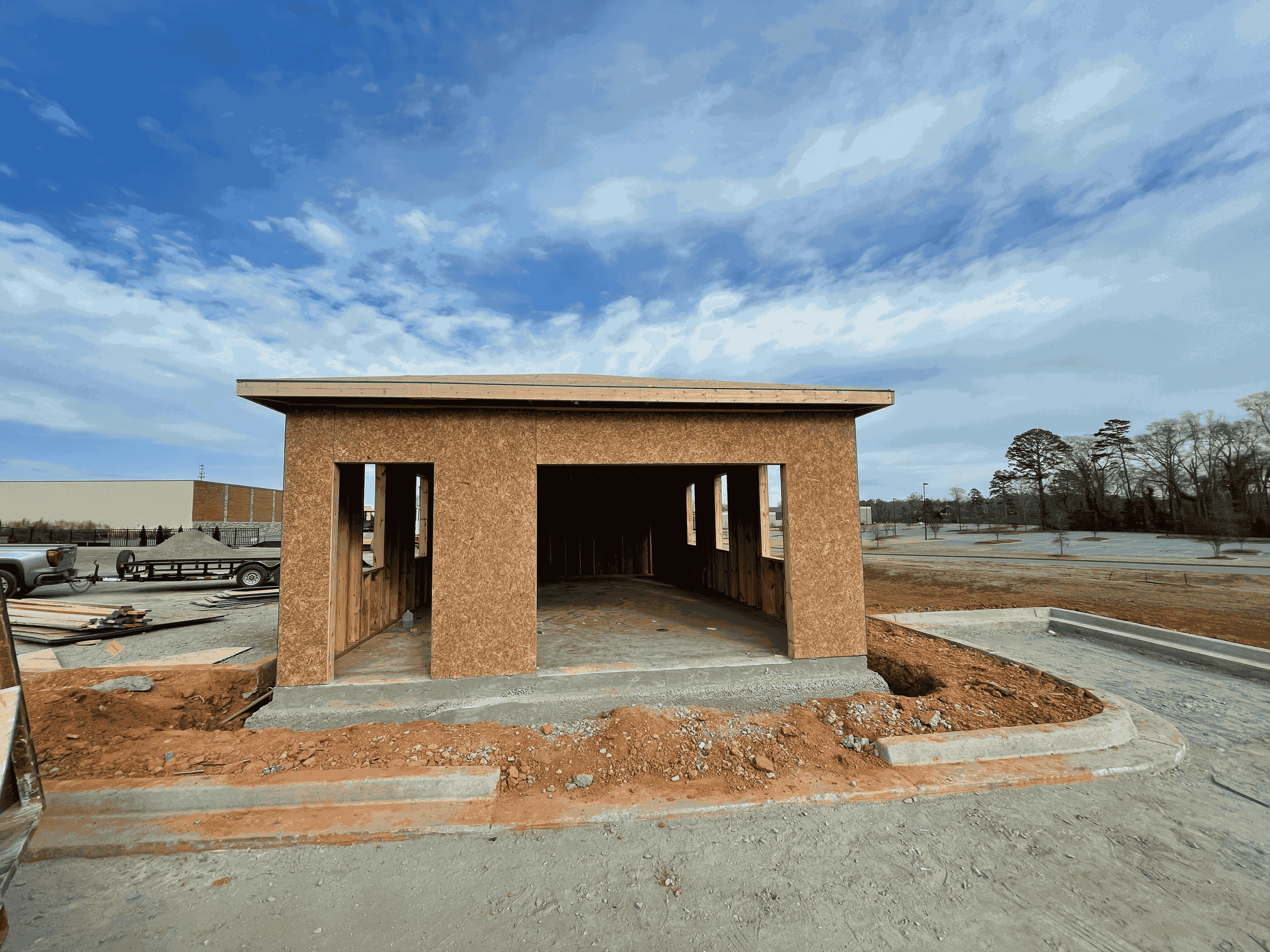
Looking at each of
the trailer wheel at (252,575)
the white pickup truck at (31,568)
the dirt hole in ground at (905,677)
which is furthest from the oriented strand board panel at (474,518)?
the white pickup truck at (31,568)

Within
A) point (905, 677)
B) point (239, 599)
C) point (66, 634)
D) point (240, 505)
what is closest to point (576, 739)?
point (905, 677)

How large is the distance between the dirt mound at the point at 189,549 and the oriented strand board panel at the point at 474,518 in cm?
1304

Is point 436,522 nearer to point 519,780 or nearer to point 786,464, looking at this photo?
point 519,780

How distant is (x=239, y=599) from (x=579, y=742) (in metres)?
12.5

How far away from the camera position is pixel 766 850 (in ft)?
10.6

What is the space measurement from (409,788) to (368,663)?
7.92 feet

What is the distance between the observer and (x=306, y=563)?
511cm

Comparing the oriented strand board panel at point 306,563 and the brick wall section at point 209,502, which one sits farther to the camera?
the brick wall section at point 209,502

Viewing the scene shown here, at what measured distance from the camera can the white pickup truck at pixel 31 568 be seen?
11.6m

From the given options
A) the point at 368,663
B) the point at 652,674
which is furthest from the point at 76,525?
the point at 652,674

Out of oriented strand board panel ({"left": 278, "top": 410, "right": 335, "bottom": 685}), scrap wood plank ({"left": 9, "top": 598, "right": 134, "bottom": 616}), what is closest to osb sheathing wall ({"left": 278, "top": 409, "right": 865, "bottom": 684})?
oriented strand board panel ({"left": 278, "top": 410, "right": 335, "bottom": 685})

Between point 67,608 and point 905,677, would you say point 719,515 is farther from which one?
point 67,608

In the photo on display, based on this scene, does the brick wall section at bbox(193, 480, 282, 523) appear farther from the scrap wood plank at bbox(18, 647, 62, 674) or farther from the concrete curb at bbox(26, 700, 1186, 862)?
the concrete curb at bbox(26, 700, 1186, 862)

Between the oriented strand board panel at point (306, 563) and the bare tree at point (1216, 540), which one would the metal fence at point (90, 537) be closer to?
the oriented strand board panel at point (306, 563)
